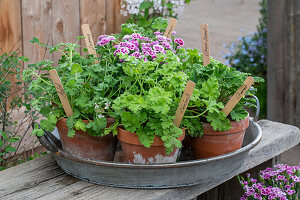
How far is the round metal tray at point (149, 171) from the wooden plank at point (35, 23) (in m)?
1.42

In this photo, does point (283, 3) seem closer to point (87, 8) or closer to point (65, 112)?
point (87, 8)

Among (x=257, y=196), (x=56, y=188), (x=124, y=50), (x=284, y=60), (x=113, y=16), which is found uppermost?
(x=113, y=16)

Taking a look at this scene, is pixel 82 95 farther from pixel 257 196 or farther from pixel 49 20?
pixel 49 20

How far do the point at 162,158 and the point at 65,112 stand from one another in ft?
1.24

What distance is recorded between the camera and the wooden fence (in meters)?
2.76

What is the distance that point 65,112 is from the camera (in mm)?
1569

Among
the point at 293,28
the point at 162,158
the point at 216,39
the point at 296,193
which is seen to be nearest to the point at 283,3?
the point at 293,28

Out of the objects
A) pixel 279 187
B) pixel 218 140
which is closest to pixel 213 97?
pixel 218 140

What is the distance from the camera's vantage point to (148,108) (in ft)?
4.66

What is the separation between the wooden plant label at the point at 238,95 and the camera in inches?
Result: 59.2

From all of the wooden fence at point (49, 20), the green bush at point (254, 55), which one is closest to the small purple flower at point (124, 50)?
the wooden fence at point (49, 20)

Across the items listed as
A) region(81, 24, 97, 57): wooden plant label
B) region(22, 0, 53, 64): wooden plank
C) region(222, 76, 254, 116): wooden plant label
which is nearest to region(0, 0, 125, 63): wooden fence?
region(22, 0, 53, 64): wooden plank

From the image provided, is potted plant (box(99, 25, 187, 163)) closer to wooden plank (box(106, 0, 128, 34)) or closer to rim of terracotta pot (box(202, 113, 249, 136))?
rim of terracotta pot (box(202, 113, 249, 136))

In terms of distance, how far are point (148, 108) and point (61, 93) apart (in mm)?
312
